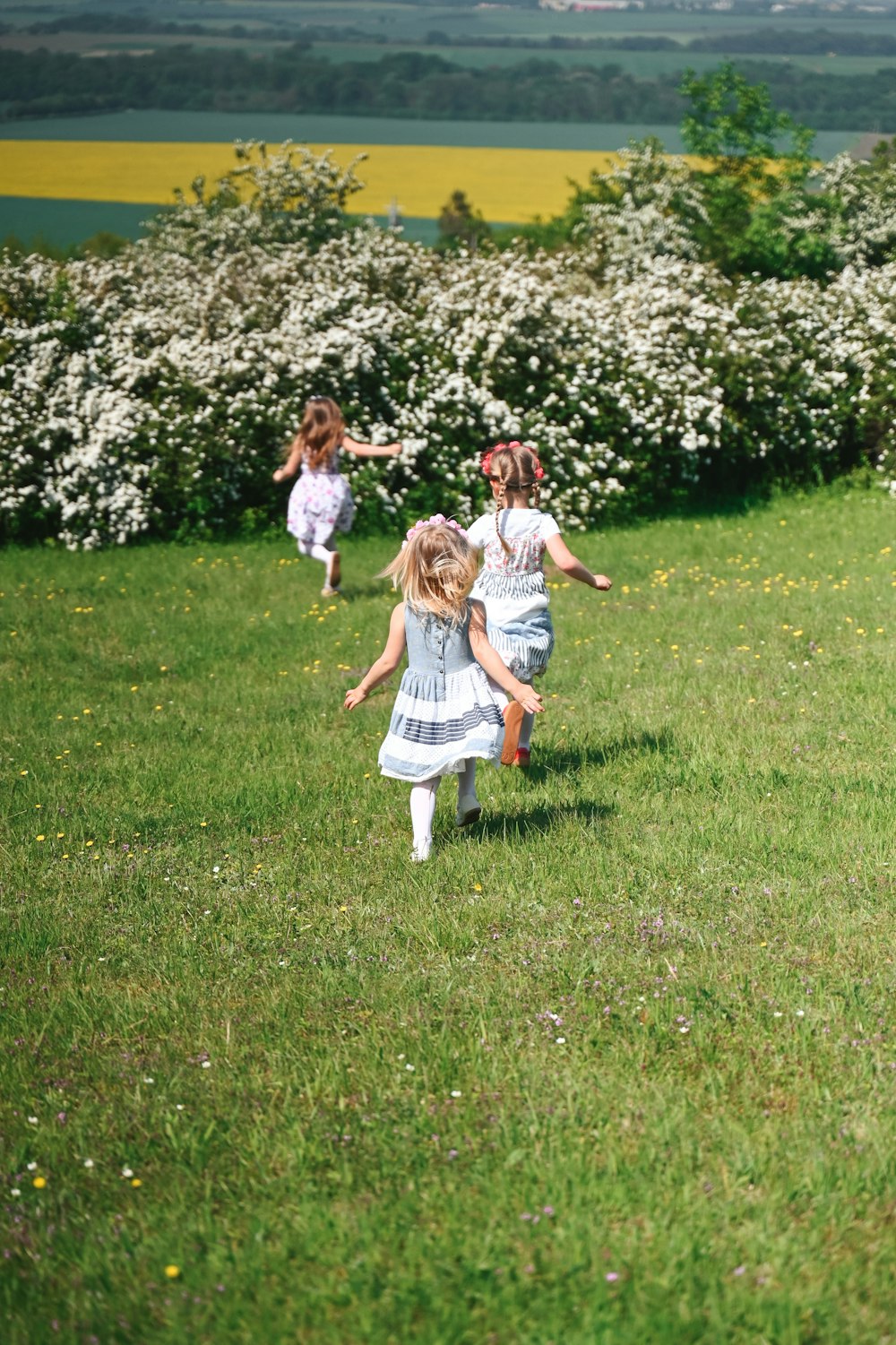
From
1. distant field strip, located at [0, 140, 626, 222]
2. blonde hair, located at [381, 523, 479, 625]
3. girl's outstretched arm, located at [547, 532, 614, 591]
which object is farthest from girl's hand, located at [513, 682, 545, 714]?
distant field strip, located at [0, 140, 626, 222]

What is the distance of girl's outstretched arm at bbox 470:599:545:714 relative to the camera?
588 centimetres

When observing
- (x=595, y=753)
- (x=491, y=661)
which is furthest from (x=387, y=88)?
(x=491, y=661)

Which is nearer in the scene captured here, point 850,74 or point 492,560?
point 492,560

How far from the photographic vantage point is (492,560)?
7.17 meters

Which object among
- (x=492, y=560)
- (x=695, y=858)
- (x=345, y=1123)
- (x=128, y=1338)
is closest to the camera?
(x=128, y=1338)

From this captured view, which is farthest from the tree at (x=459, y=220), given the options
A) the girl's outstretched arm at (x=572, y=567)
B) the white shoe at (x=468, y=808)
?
the white shoe at (x=468, y=808)

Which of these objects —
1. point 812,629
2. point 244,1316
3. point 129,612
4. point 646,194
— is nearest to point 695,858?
point 244,1316

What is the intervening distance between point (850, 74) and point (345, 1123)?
39729 millimetres

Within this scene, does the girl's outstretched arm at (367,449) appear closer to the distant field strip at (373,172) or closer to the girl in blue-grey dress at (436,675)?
the girl in blue-grey dress at (436,675)

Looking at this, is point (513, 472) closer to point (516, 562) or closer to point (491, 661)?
point (516, 562)

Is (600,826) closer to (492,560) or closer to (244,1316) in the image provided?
(492,560)

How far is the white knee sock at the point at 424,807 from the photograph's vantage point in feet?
20.0

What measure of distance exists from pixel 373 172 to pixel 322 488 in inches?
1150

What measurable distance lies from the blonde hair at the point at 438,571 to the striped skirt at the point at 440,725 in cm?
29
